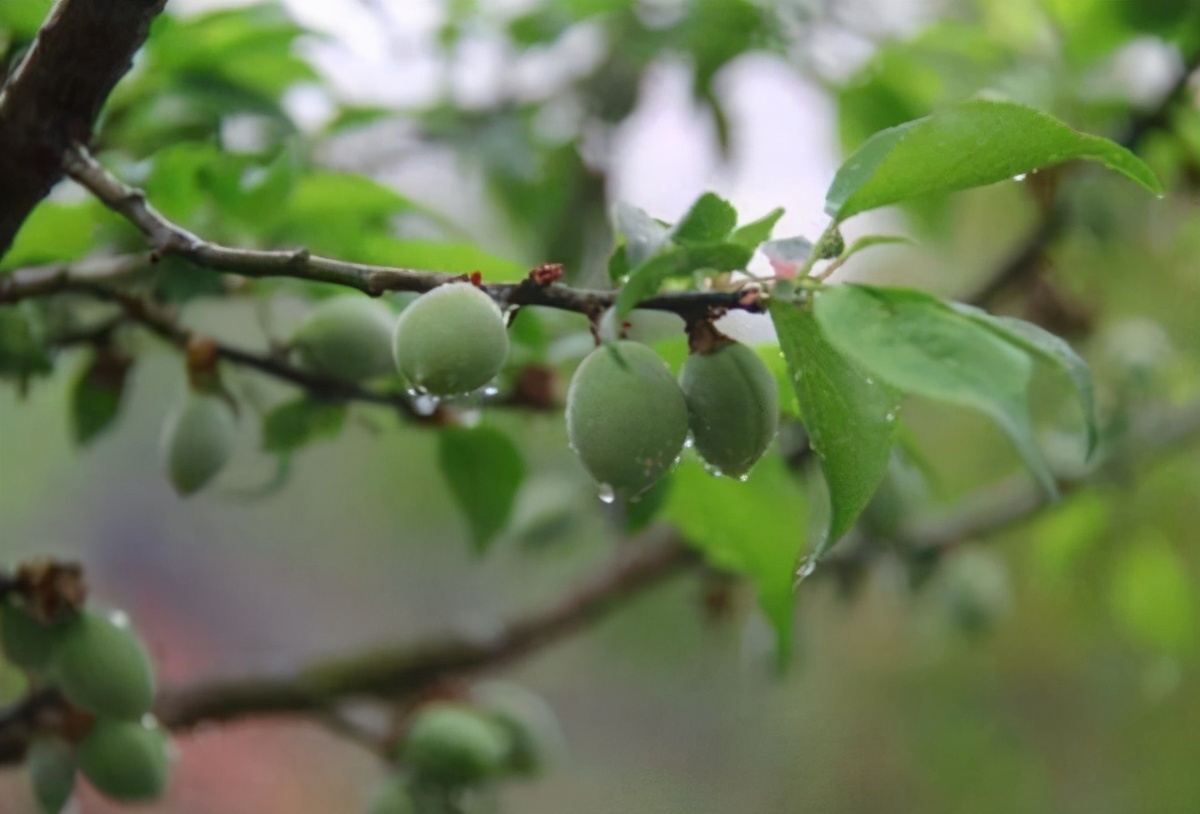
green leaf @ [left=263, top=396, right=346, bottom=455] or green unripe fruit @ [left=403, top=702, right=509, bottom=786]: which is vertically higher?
green leaf @ [left=263, top=396, right=346, bottom=455]

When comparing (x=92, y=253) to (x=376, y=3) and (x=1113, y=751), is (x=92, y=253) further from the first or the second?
(x=1113, y=751)

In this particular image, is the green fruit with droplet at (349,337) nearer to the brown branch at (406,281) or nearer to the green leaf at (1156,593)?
the brown branch at (406,281)

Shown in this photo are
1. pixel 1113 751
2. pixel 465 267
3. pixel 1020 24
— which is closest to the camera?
pixel 465 267

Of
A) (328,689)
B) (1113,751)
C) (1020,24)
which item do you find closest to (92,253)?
(328,689)

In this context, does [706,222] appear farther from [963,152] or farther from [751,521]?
[751,521]

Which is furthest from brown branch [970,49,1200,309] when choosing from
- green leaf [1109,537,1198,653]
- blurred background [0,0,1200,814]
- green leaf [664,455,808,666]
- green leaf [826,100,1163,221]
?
green leaf [826,100,1163,221]

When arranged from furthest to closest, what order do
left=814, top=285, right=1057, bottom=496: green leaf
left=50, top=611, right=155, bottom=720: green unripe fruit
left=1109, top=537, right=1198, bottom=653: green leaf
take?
left=1109, top=537, right=1198, bottom=653: green leaf
left=50, top=611, right=155, bottom=720: green unripe fruit
left=814, top=285, right=1057, bottom=496: green leaf

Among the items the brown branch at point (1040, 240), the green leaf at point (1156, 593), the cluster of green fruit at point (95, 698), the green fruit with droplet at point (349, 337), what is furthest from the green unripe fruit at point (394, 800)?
the green leaf at point (1156, 593)

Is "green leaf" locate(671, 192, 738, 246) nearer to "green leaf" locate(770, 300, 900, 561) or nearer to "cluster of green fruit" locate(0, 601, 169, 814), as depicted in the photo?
"green leaf" locate(770, 300, 900, 561)
